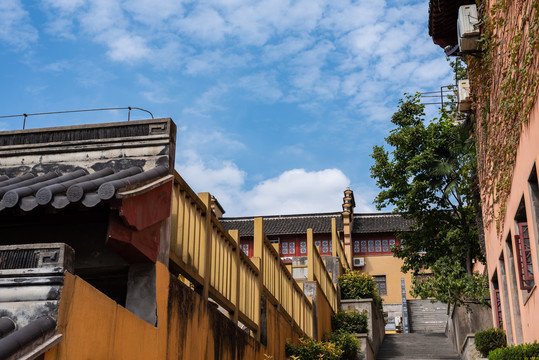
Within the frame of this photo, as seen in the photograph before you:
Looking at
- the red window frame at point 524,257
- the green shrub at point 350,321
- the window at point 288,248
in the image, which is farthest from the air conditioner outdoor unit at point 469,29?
the window at point 288,248

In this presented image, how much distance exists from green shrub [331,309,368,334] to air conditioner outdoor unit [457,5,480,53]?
1004 centimetres

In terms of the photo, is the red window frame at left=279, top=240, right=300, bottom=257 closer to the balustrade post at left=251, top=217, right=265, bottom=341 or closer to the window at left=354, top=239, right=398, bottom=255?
the window at left=354, top=239, right=398, bottom=255

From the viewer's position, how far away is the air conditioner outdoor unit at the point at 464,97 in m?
14.7

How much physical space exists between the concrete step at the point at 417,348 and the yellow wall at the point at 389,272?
41.1ft

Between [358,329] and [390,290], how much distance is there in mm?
20877

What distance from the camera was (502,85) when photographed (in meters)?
10.0

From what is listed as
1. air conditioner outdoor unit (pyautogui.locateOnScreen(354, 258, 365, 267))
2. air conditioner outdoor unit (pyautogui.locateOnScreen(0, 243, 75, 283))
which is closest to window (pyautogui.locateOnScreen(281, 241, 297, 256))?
air conditioner outdoor unit (pyautogui.locateOnScreen(354, 258, 365, 267))

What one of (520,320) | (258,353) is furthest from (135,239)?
(520,320)

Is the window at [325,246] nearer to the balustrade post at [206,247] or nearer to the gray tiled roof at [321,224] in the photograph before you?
the gray tiled roof at [321,224]

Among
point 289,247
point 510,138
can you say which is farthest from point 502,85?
point 289,247

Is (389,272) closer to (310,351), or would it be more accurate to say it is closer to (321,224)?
(321,224)

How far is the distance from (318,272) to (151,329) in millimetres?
11178

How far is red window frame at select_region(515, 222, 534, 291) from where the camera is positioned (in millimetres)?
9758

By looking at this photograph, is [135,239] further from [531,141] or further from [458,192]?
[458,192]
